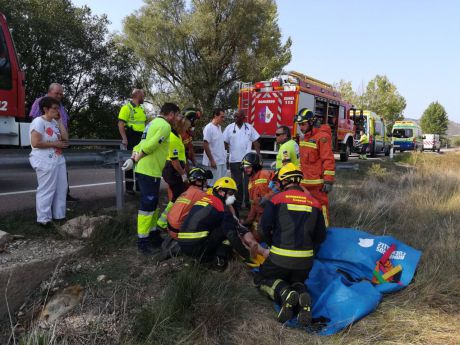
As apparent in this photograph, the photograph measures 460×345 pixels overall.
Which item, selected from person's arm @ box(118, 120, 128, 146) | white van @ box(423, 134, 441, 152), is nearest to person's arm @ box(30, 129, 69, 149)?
person's arm @ box(118, 120, 128, 146)

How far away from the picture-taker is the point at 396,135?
28.2 meters

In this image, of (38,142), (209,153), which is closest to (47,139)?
(38,142)

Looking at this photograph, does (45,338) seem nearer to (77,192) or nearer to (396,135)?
(77,192)

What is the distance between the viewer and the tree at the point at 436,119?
66312mm

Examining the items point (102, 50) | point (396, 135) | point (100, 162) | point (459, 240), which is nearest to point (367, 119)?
point (396, 135)

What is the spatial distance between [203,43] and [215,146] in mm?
16598

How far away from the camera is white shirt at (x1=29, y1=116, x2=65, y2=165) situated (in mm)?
3951

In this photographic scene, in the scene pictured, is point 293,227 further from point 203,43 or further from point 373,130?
point 203,43

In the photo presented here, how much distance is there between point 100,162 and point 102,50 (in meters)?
14.0

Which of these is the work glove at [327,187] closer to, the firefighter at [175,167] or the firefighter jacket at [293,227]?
the firefighter jacket at [293,227]

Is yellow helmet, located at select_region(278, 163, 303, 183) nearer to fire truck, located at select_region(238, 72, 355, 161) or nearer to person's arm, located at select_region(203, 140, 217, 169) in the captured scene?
person's arm, located at select_region(203, 140, 217, 169)

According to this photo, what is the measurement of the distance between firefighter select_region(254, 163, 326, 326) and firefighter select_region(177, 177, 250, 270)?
0.40 metres

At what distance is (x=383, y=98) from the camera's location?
40.2 metres

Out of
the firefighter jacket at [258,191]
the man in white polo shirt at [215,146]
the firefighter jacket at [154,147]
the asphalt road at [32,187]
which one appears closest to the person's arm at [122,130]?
the asphalt road at [32,187]
